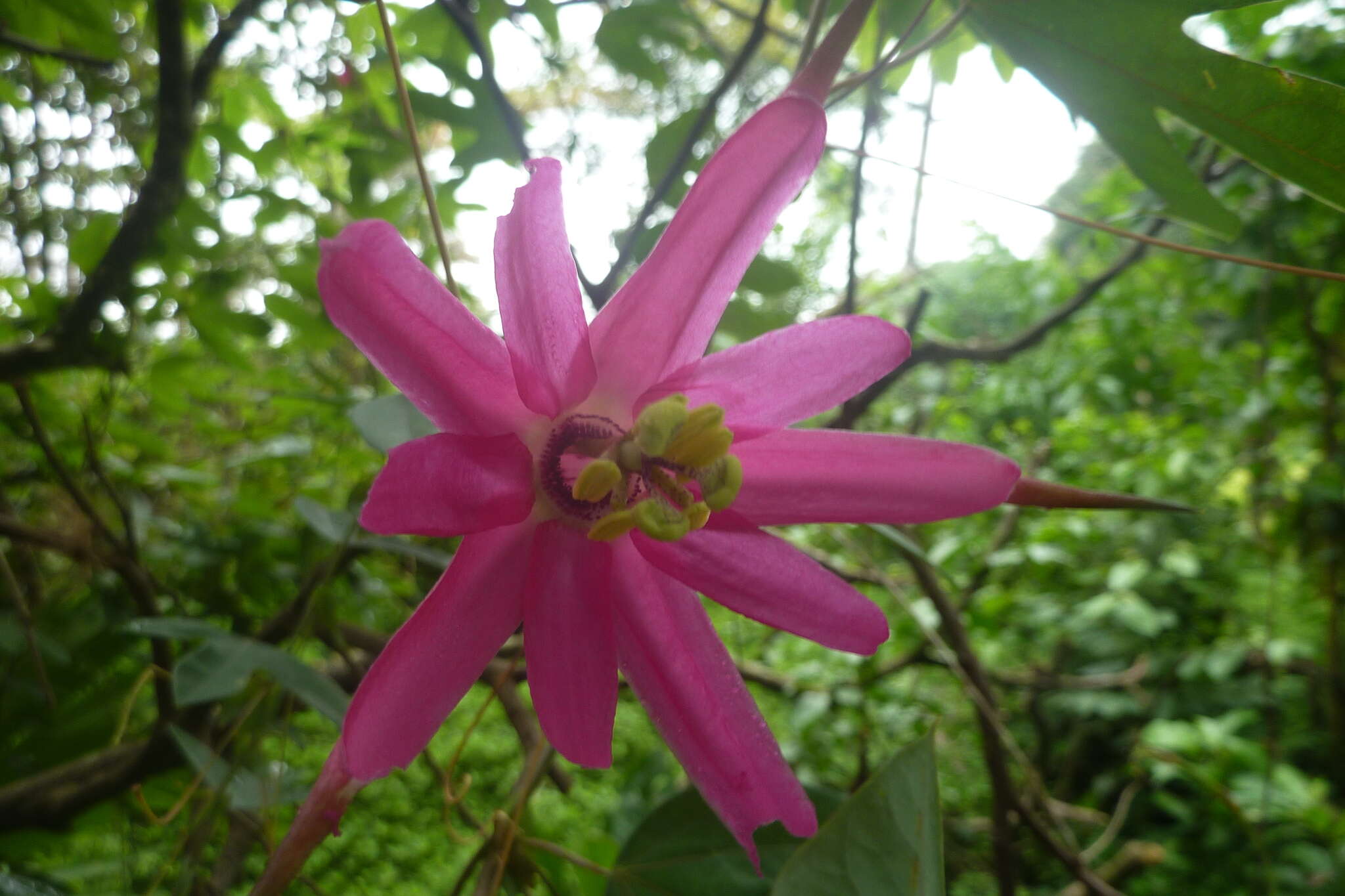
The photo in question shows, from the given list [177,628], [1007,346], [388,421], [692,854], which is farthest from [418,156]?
[1007,346]

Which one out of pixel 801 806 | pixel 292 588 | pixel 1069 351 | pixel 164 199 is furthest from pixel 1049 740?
pixel 164 199

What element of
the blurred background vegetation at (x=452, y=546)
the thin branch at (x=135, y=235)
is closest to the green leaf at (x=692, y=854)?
the blurred background vegetation at (x=452, y=546)

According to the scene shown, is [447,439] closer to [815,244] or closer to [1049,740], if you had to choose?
[815,244]

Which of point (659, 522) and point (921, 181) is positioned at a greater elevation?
point (921, 181)

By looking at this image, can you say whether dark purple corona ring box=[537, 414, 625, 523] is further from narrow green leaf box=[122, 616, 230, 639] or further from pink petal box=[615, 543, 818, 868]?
narrow green leaf box=[122, 616, 230, 639]

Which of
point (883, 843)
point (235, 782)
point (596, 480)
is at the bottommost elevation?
point (235, 782)

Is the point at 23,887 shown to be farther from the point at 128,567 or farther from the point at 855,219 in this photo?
the point at 855,219
